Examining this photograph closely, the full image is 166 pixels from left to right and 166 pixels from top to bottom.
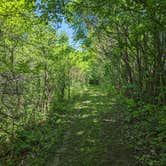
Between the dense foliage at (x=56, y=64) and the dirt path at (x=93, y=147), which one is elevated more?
the dense foliage at (x=56, y=64)

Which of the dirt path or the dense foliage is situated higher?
the dense foliage

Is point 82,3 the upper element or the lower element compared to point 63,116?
upper

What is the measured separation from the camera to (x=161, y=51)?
825 centimetres

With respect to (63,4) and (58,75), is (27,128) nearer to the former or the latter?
(63,4)

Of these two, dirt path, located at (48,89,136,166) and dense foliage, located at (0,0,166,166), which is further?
dirt path, located at (48,89,136,166)

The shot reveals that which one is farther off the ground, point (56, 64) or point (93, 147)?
point (56, 64)

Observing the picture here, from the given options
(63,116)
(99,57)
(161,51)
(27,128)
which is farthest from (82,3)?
(99,57)

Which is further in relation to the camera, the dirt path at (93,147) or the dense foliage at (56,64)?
the dirt path at (93,147)

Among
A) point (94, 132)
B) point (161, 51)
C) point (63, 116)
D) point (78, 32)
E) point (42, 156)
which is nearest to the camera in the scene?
point (42, 156)

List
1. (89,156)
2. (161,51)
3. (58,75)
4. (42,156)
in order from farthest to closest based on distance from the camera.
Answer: (58,75), (161,51), (42,156), (89,156)

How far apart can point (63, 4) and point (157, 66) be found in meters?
4.58

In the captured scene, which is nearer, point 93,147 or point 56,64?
point 93,147

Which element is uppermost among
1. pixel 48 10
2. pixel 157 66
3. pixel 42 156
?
pixel 48 10

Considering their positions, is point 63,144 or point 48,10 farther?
point 63,144
